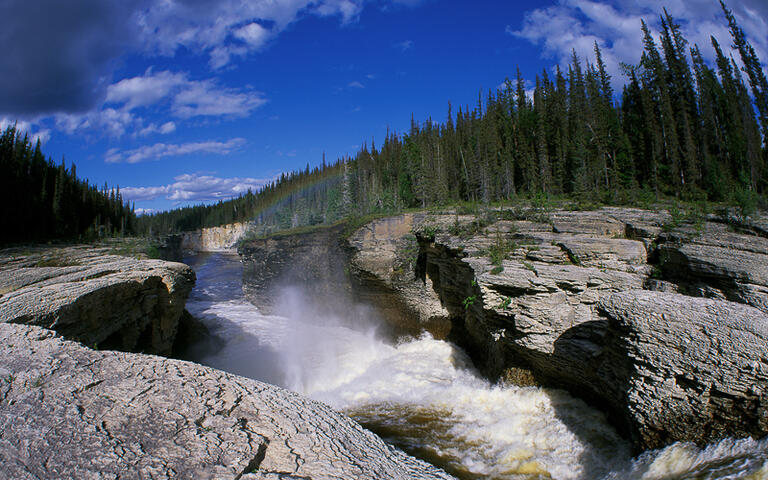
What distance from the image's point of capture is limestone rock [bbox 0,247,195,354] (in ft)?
21.9

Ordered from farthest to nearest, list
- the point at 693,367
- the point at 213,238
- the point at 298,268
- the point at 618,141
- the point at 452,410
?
the point at 213,238 < the point at 618,141 < the point at 298,268 < the point at 452,410 < the point at 693,367

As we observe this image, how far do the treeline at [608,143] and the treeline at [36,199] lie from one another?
1057 inches

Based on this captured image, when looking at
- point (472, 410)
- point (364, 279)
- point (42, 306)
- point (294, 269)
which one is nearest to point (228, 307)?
point (294, 269)

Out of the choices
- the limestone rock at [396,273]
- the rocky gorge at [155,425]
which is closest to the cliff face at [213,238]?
the limestone rock at [396,273]

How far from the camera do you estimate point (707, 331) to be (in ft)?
16.4

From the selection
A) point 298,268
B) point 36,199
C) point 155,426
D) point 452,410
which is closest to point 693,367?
point 452,410

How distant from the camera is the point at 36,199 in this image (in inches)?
966

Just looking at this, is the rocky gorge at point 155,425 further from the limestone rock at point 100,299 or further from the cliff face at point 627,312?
the cliff face at point 627,312

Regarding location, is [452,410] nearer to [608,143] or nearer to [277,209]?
[608,143]

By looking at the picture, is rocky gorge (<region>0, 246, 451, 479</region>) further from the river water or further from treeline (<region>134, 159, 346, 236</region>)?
treeline (<region>134, 159, 346, 236</region>)

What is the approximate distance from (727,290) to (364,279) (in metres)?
13.9

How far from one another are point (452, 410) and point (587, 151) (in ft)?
98.5

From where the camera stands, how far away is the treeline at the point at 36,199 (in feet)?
71.7

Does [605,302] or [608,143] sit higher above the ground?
[608,143]
